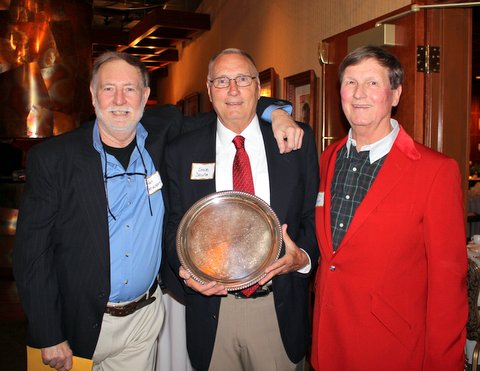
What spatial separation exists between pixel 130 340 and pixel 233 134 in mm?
1013

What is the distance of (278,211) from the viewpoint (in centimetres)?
198

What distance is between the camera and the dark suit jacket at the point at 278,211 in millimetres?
1983

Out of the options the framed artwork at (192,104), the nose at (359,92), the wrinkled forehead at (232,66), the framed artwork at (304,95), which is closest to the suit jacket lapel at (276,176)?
the wrinkled forehead at (232,66)

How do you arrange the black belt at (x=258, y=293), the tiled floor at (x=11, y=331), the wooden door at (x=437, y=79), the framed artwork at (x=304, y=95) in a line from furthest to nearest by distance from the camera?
the framed artwork at (x=304, y=95), the tiled floor at (x=11, y=331), the wooden door at (x=437, y=79), the black belt at (x=258, y=293)

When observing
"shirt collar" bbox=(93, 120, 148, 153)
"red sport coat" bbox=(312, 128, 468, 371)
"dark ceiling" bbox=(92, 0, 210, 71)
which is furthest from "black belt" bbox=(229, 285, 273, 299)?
"dark ceiling" bbox=(92, 0, 210, 71)

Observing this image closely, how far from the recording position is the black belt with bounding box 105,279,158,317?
2.01 metres

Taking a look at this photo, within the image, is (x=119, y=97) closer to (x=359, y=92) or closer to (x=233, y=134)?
(x=233, y=134)

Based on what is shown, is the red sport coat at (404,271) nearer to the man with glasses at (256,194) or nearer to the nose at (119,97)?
the man with glasses at (256,194)

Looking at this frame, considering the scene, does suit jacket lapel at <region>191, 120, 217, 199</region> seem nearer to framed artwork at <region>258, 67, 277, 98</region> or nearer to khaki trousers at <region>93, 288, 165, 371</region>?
khaki trousers at <region>93, 288, 165, 371</region>

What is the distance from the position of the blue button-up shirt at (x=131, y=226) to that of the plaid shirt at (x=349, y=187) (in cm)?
75

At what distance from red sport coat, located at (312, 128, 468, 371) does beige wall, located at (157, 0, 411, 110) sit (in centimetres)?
176

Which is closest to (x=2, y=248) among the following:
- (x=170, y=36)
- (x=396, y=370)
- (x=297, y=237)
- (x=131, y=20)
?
(x=170, y=36)

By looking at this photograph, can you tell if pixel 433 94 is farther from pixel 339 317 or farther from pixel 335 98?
pixel 339 317

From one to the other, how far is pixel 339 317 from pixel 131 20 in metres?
10.5
